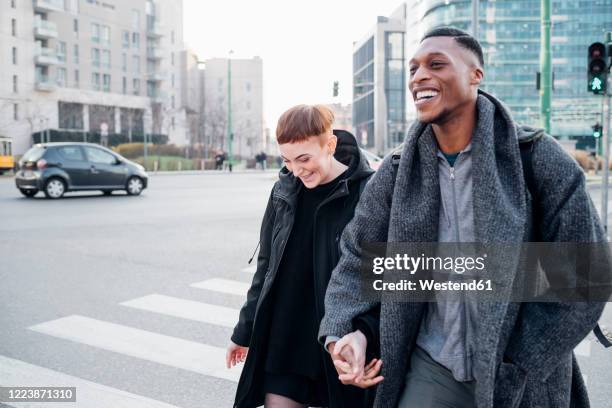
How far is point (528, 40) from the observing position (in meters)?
92.5

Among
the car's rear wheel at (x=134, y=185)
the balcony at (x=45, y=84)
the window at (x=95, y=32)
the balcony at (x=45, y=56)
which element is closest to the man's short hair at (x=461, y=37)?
the car's rear wheel at (x=134, y=185)

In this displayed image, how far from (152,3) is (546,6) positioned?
64781 mm

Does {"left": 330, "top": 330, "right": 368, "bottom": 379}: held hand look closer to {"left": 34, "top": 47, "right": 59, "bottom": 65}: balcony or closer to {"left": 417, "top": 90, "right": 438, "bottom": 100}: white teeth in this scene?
{"left": 417, "top": 90, "right": 438, "bottom": 100}: white teeth

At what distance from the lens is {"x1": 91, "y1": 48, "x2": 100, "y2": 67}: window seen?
6700 cm

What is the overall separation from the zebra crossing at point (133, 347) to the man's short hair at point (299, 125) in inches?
91.7

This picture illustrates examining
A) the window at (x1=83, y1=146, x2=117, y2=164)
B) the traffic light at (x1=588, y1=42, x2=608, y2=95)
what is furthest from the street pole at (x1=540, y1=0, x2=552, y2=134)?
the window at (x1=83, y1=146, x2=117, y2=164)

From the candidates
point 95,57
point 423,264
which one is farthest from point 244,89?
point 423,264

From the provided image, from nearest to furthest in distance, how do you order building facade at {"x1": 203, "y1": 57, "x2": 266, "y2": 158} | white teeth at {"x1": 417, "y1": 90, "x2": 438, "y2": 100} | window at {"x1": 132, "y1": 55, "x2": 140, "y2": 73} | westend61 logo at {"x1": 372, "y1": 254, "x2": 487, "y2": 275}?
westend61 logo at {"x1": 372, "y1": 254, "x2": 487, "y2": 275}, white teeth at {"x1": 417, "y1": 90, "x2": 438, "y2": 100}, window at {"x1": 132, "y1": 55, "x2": 140, "y2": 73}, building facade at {"x1": 203, "y1": 57, "x2": 266, "y2": 158}

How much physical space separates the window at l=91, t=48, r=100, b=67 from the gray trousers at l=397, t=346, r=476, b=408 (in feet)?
231

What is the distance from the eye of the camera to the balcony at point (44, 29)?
5825 cm

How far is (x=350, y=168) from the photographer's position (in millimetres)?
2633

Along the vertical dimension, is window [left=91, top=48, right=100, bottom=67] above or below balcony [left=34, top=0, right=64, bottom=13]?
below

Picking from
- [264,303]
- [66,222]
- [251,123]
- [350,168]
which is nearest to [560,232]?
[350,168]

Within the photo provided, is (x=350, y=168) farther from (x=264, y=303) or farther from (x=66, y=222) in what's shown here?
(x=66, y=222)
